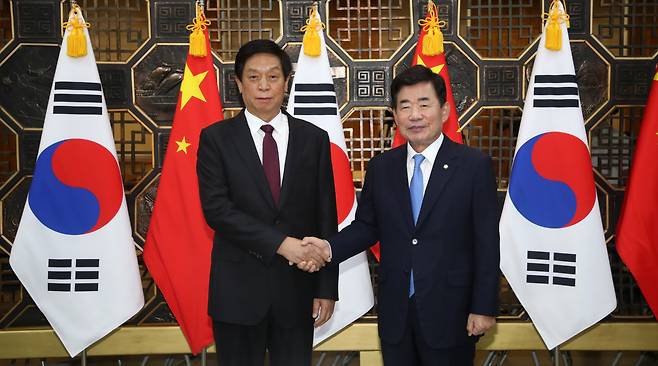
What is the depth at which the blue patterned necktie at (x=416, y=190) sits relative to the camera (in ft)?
6.70

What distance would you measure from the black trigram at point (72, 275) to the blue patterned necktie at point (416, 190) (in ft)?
5.61

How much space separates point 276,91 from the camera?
84.6 inches

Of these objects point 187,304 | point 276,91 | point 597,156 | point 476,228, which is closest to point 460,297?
point 476,228

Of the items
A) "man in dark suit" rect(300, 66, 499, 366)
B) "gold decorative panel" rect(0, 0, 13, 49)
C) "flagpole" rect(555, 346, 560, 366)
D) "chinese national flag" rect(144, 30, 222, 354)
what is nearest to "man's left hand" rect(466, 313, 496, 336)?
"man in dark suit" rect(300, 66, 499, 366)

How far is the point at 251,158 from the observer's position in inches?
81.7

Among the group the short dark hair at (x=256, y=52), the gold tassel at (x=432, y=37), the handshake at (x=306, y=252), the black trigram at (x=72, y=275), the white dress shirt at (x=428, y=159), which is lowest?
the black trigram at (x=72, y=275)

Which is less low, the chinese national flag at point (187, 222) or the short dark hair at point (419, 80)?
the short dark hair at point (419, 80)

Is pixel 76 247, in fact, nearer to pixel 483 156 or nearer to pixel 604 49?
pixel 483 156

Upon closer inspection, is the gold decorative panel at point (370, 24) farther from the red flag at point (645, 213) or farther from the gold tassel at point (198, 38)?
the red flag at point (645, 213)

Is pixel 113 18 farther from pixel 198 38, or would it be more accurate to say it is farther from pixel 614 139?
pixel 614 139

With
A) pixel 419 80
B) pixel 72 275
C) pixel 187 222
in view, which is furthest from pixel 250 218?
pixel 72 275

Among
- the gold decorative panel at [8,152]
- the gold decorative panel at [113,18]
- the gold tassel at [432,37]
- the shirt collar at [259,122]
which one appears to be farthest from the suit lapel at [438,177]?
the gold decorative panel at [8,152]

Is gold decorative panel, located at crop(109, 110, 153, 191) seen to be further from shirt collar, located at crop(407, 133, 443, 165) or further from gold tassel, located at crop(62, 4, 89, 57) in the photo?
shirt collar, located at crop(407, 133, 443, 165)

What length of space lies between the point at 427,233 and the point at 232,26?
195 centimetres
